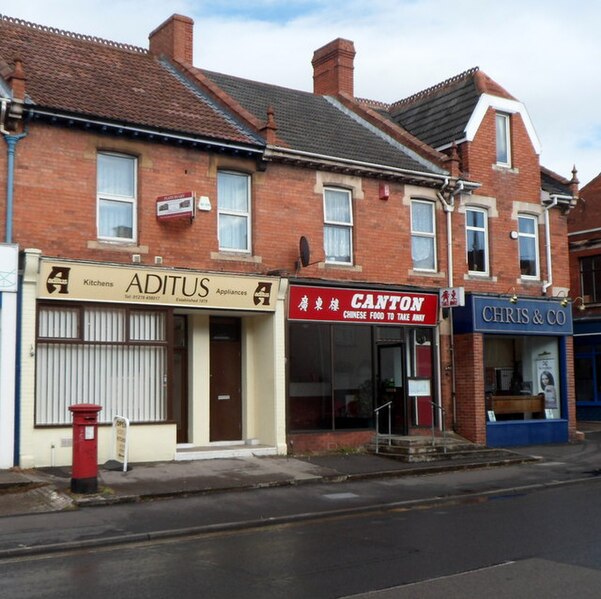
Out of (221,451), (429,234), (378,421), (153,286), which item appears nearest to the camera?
(153,286)

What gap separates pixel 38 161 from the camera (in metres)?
15.5

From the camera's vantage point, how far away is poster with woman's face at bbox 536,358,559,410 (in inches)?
885

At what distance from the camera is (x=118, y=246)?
1628 cm

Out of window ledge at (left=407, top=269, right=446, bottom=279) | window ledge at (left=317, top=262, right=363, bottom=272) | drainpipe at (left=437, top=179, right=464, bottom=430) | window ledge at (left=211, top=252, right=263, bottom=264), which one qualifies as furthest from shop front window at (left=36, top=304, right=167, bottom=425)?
drainpipe at (left=437, top=179, right=464, bottom=430)

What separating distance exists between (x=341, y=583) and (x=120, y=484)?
6.86 m

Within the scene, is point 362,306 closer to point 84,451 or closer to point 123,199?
point 123,199

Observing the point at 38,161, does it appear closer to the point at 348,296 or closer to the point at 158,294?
the point at 158,294

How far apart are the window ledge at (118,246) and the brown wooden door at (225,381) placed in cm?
266

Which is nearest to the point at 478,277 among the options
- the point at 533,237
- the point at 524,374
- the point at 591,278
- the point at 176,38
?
the point at 533,237

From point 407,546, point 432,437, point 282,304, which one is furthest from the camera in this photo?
point 432,437

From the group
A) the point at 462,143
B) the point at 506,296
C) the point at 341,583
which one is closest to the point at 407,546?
the point at 341,583

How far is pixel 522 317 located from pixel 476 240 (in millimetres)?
2326

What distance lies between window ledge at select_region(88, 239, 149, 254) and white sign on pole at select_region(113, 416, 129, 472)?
3.28 metres

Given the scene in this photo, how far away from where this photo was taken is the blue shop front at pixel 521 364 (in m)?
20.7
